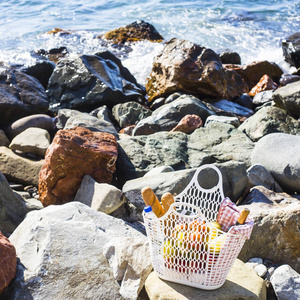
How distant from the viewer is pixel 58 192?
168 inches

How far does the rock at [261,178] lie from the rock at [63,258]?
61.8 inches

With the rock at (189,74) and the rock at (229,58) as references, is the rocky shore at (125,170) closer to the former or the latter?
the rock at (189,74)

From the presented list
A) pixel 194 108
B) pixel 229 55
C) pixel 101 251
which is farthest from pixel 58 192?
pixel 229 55

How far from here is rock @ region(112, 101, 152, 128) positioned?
6859mm

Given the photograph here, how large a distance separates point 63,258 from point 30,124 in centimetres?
357

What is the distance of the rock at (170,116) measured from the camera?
20.2ft

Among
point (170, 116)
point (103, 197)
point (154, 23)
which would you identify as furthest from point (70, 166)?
point (154, 23)

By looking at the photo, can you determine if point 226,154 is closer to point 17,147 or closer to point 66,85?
point 17,147

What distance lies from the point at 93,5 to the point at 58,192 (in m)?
15.8

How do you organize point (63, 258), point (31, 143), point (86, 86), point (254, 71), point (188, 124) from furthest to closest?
1. point (254, 71)
2. point (86, 86)
3. point (188, 124)
4. point (31, 143)
5. point (63, 258)

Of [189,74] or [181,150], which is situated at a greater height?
[181,150]

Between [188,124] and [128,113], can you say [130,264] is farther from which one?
[128,113]

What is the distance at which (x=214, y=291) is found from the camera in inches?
97.1

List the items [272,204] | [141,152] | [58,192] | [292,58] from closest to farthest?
[272,204] < [58,192] < [141,152] < [292,58]
